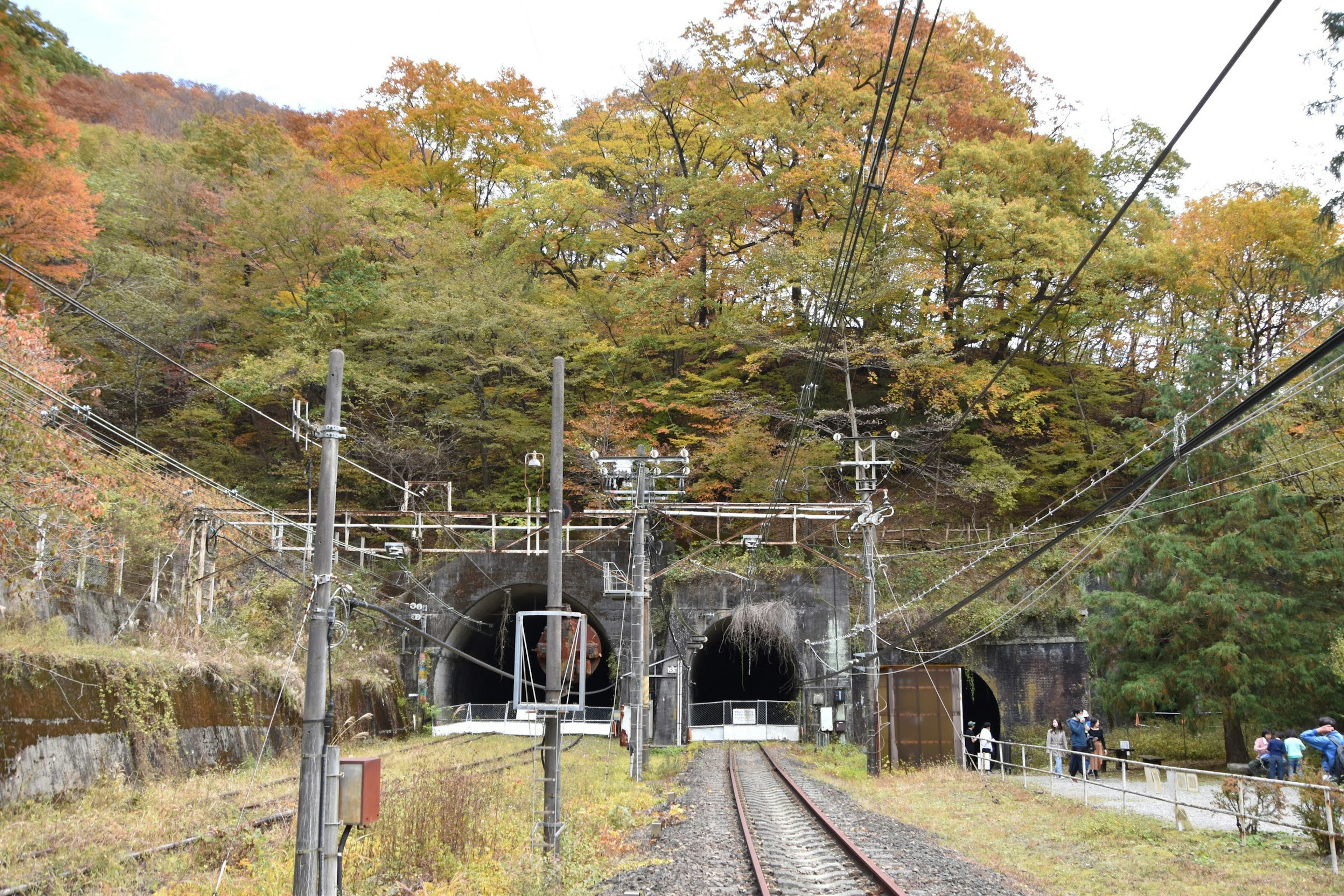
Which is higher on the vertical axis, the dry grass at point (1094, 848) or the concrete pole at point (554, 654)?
the concrete pole at point (554, 654)

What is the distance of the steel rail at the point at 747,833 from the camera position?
9.09m

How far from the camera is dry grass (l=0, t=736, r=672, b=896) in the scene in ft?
28.8

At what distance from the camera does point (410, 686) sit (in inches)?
1131

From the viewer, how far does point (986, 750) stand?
21703 millimetres

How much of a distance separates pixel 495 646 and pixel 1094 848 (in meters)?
28.0

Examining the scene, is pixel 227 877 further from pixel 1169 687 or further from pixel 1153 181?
pixel 1153 181

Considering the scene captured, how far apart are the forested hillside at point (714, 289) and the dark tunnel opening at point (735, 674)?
7178 millimetres

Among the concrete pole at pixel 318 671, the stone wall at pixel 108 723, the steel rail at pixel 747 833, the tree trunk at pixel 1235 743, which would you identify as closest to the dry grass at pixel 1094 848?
the steel rail at pixel 747 833

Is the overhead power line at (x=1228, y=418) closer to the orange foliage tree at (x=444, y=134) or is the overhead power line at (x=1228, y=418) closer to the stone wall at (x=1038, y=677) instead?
the stone wall at (x=1038, y=677)

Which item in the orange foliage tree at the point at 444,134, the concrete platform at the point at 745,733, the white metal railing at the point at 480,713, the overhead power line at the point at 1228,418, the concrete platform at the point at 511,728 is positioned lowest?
the concrete platform at the point at 745,733

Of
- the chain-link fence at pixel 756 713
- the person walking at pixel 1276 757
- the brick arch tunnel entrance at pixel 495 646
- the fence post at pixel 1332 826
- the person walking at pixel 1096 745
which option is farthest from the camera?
the chain-link fence at pixel 756 713

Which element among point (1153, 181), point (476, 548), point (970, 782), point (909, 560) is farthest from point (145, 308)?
point (1153, 181)

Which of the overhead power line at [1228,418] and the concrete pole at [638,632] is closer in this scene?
the overhead power line at [1228,418]

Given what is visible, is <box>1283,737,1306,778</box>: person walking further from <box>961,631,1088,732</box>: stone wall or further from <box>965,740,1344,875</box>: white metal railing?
<box>961,631,1088,732</box>: stone wall
